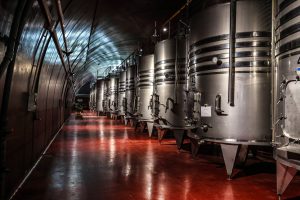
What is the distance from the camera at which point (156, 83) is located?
9633mm

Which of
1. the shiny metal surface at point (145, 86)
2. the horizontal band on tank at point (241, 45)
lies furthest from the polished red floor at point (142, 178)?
the shiny metal surface at point (145, 86)

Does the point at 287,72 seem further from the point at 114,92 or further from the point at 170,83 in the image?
the point at 114,92

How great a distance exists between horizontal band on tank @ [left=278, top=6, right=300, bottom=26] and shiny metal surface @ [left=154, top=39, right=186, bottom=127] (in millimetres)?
4796

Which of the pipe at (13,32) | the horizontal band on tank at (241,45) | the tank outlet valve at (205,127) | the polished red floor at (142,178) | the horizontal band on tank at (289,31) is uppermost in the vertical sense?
the horizontal band on tank at (241,45)

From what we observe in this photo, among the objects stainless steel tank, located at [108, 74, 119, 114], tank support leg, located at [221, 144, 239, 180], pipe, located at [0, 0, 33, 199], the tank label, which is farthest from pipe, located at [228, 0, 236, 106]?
stainless steel tank, located at [108, 74, 119, 114]

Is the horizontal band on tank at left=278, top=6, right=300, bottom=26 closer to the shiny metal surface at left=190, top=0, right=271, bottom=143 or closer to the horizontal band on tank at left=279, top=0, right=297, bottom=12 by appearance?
the horizontal band on tank at left=279, top=0, right=297, bottom=12

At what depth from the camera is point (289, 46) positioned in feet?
12.0

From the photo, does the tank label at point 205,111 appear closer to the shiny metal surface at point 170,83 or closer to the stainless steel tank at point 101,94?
the shiny metal surface at point 170,83

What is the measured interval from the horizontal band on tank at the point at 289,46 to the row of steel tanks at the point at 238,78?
1219mm

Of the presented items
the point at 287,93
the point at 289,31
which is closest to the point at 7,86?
the point at 287,93

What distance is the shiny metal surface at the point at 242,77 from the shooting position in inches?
198

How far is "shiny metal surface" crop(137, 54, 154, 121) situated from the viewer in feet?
37.3

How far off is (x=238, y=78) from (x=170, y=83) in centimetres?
395

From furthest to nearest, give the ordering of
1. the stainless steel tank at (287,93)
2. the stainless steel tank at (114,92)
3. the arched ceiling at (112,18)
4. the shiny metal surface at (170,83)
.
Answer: the stainless steel tank at (114,92) → the shiny metal surface at (170,83) → the arched ceiling at (112,18) → the stainless steel tank at (287,93)
